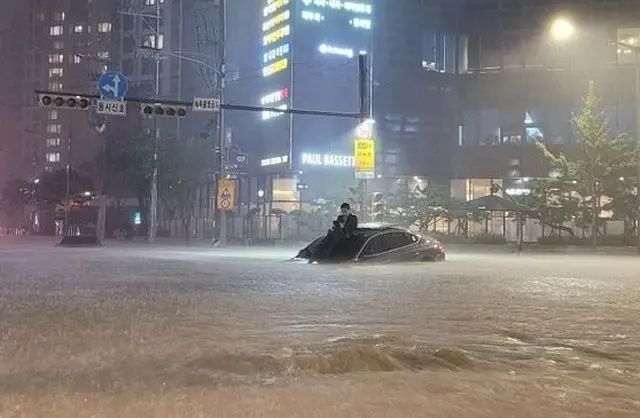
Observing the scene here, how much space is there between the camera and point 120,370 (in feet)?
22.9

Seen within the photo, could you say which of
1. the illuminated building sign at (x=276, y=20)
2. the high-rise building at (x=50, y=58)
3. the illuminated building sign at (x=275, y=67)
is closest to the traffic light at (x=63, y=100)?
the illuminated building sign at (x=275, y=67)

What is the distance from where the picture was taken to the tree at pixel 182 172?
60.2 m

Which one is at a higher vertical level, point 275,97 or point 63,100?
point 275,97

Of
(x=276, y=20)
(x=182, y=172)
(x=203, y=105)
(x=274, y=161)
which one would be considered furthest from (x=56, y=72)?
(x=203, y=105)

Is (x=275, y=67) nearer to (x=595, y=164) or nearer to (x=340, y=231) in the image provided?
(x=595, y=164)

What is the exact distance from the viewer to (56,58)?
147375 mm

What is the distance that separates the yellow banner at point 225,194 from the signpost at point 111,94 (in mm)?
14283

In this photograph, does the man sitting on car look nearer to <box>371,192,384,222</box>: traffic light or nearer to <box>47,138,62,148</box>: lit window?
<box>371,192,384,222</box>: traffic light

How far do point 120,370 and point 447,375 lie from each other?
2.87 meters

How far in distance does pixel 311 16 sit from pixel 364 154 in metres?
25.0

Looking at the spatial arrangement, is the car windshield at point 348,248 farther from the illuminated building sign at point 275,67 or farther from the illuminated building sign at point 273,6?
the illuminated building sign at point 273,6

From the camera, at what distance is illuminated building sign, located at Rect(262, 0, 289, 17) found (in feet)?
178

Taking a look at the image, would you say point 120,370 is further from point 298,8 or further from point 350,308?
point 298,8

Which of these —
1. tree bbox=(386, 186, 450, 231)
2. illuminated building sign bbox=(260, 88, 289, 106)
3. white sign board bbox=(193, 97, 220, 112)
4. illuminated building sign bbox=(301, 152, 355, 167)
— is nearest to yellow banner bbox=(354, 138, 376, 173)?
white sign board bbox=(193, 97, 220, 112)
